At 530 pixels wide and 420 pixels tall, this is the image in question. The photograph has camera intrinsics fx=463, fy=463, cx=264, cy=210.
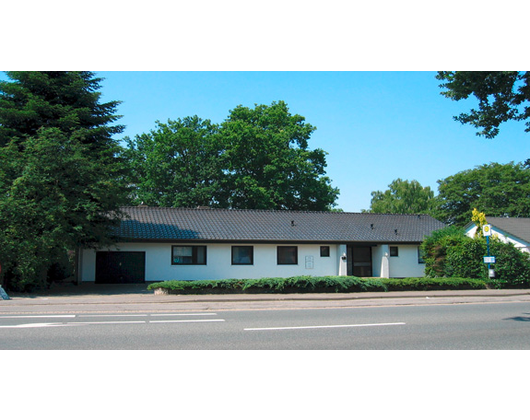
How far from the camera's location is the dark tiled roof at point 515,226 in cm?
3456

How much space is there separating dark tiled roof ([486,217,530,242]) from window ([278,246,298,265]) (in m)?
17.8

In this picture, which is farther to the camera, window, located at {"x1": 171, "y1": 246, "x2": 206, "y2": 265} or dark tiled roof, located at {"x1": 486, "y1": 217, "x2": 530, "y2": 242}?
dark tiled roof, located at {"x1": 486, "y1": 217, "x2": 530, "y2": 242}

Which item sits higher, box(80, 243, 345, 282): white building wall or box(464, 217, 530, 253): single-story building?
box(464, 217, 530, 253): single-story building

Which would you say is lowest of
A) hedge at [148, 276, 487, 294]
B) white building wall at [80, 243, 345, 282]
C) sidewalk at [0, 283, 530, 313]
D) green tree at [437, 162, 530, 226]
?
sidewalk at [0, 283, 530, 313]

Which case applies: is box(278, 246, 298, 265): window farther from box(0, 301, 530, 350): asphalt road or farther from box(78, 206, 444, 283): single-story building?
box(0, 301, 530, 350): asphalt road

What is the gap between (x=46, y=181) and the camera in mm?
19453

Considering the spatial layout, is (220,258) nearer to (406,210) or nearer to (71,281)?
(71,281)

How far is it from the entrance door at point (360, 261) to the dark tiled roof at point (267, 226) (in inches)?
39.6

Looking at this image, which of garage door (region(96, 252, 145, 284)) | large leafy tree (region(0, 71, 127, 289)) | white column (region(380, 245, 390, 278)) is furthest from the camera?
white column (region(380, 245, 390, 278))

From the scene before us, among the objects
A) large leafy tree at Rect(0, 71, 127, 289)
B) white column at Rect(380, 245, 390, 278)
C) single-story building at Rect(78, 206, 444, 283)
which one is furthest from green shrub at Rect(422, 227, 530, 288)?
large leafy tree at Rect(0, 71, 127, 289)

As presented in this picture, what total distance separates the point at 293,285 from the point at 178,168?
27111 mm

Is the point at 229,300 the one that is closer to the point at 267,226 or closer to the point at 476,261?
the point at 267,226

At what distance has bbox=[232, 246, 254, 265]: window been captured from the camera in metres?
27.0

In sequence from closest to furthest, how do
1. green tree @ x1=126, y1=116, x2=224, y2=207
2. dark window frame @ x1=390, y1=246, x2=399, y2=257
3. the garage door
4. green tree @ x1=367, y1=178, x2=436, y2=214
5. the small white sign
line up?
the garage door, the small white sign, dark window frame @ x1=390, y1=246, x2=399, y2=257, green tree @ x1=126, y1=116, x2=224, y2=207, green tree @ x1=367, y1=178, x2=436, y2=214
